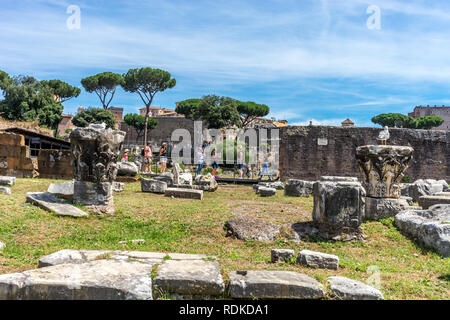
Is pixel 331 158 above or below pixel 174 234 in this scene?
above

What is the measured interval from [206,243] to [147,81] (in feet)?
153

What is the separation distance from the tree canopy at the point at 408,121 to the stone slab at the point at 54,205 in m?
61.8

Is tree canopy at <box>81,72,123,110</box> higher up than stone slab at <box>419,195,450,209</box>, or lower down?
higher up

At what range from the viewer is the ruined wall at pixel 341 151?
20500 millimetres

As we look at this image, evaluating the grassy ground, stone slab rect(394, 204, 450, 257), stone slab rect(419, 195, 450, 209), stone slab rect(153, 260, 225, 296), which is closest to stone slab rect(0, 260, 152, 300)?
stone slab rect(153, 260, 225, 296)

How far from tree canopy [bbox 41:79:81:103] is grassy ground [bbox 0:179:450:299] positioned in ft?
160

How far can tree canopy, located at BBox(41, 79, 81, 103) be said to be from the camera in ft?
169

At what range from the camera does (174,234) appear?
675 cm

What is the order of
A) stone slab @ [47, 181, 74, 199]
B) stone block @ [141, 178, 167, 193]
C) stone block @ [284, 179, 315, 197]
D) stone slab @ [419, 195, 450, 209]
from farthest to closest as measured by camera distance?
stone block @ [284, 179, 315, 197] → stone block @ [141, 178, 167, 193] → stone slab @ [419, 195, 450, 209] → stone slab @ [47, 181, 74, 199]

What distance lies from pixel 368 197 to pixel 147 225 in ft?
17.6

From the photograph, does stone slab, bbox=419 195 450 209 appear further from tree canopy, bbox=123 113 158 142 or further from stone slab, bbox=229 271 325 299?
tree canopy, bbox=123 113 158 142
